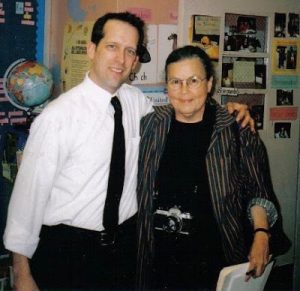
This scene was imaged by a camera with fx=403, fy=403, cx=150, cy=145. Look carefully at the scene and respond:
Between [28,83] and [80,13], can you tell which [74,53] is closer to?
[80,13]

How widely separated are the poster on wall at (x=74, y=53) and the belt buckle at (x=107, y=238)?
1.38 meters

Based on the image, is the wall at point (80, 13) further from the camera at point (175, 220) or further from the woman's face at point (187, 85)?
the camera at point (175, 220)

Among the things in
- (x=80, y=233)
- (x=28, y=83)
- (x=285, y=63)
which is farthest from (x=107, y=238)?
(x=285, y=63)

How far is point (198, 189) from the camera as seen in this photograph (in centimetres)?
172

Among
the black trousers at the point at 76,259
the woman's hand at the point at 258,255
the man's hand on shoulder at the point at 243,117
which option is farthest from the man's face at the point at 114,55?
the woman's hand at the point at 258,255

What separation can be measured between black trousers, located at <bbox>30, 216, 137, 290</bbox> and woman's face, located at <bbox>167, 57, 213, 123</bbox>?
589mm

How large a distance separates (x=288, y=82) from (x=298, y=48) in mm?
280

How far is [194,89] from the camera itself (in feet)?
5.70

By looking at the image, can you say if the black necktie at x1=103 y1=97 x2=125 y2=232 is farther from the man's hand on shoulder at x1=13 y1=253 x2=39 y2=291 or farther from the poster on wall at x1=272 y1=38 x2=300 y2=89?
the poster on wall at x1=272 y1=38 x2=300 y2=89

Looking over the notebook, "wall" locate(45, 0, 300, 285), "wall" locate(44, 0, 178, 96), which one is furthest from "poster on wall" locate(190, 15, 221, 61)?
the notebook

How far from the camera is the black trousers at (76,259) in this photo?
1689mm

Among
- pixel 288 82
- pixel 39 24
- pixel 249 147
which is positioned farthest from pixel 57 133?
pixel 288 82

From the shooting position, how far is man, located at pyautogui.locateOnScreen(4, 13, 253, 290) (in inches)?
62.8

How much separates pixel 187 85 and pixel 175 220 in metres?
0.58
